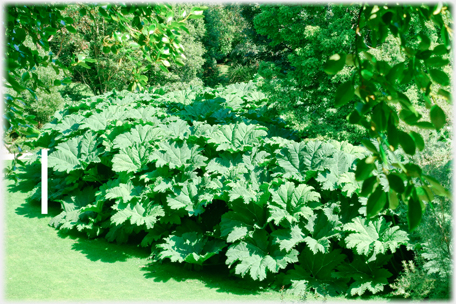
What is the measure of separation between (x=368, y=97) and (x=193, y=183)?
4.56m

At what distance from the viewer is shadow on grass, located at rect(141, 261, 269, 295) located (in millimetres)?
4848

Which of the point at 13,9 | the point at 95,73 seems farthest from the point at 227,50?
the point at 13,9

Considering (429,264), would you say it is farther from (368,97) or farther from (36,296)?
A: (36,296)

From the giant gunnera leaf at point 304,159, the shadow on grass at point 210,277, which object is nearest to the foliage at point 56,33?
the giant gunnera leaf at point 304,159

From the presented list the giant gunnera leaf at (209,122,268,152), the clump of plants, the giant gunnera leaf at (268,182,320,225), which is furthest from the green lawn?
the giant gunnera leaf at (209,122,268,152)

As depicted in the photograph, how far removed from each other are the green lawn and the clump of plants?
0.21 meters

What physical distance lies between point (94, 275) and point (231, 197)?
2.11 meters

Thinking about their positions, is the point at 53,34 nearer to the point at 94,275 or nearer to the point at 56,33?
the point at 56,33

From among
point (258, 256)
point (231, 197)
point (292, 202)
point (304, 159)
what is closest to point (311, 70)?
point (304, 159)

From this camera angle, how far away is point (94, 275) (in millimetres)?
5125

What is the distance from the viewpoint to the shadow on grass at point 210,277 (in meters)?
4.85

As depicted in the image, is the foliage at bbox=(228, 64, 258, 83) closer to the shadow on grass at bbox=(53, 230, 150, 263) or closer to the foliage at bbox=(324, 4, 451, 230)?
the shadow on grass at bbox=(53, 230, 150, 263)

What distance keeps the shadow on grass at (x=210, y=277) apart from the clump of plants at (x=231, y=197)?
13 centimetres

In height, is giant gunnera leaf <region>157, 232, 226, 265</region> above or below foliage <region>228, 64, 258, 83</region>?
below
